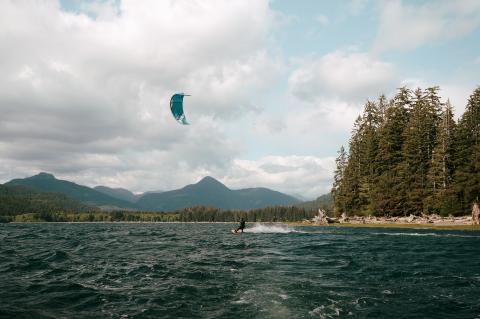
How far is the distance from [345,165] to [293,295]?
115 meters

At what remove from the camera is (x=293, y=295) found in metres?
16.2

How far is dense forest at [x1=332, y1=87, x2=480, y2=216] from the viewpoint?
76500mm

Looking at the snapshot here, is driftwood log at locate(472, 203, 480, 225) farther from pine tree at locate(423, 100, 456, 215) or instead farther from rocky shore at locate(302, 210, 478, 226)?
pine tree at locate(423, 100, 456, 215)

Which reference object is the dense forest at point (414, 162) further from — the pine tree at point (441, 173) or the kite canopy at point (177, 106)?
the kite canopy at point (177, 106)

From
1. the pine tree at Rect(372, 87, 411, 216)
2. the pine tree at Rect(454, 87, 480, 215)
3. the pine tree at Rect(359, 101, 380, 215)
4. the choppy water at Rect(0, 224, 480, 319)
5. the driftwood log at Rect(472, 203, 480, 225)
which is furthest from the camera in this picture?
the pine tree at Rect(359, 101, 380, 215)

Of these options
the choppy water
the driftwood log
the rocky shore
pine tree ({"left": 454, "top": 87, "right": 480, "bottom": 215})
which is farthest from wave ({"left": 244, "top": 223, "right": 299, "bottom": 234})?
the choppy water

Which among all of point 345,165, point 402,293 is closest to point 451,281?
point 402,293

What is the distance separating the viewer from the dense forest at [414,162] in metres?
76.5

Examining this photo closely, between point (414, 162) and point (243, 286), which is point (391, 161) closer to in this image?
point (414, 162)

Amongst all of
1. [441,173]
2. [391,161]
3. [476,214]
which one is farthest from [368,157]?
[476,214]

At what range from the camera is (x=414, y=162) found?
294 feet

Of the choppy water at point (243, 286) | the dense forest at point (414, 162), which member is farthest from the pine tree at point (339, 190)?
the choppy water at point (243, 286)

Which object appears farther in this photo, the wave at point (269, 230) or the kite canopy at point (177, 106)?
the wave at point (269, 230)

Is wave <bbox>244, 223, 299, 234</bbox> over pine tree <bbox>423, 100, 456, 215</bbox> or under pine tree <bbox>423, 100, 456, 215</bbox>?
under
